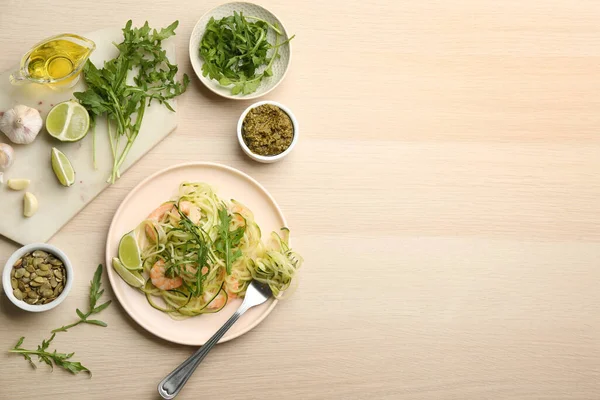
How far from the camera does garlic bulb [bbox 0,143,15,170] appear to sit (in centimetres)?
208

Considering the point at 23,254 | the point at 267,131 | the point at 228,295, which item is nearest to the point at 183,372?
the point at 228,295

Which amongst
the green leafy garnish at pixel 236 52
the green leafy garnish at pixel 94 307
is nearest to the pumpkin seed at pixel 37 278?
the green leafy garnish at pixel 94 307

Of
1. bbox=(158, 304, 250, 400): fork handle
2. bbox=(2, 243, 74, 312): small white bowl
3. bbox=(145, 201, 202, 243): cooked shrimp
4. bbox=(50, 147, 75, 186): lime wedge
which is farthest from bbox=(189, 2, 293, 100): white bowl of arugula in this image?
bbox=(158, 304, 250, 400): fork handle

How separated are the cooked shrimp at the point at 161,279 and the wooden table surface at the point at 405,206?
0.63 feet

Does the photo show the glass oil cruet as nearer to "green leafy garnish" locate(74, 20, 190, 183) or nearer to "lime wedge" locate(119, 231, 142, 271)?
"green leafy garnish" locate(74, 20, 190, 183)

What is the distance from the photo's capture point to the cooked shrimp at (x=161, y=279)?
6.87 feet

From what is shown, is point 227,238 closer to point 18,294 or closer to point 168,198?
point 168,198

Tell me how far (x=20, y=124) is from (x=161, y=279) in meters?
0.72

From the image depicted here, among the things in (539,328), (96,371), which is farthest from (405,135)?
(96,371)

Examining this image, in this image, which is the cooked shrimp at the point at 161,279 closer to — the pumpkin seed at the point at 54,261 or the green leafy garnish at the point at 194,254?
the green leafy garnish at the point at 194,254

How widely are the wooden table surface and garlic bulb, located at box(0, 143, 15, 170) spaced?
28 centimetres

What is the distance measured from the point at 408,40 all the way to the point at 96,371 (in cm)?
172

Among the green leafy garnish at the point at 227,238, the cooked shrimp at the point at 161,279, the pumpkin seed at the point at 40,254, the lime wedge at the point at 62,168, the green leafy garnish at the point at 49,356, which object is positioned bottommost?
the green leafy garnish at the point at 49,356

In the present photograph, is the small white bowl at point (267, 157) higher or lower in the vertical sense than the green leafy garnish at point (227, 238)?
higher
